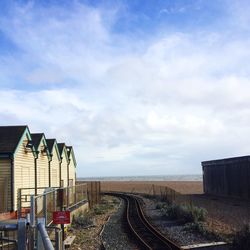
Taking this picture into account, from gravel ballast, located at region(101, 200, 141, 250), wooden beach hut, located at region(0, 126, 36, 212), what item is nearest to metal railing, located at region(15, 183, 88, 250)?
wooden beach hut, located at region(0, 126, 36, 212)

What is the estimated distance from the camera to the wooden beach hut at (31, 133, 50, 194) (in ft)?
98.0

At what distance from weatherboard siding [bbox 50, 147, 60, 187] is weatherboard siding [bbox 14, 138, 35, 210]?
20.0 ft

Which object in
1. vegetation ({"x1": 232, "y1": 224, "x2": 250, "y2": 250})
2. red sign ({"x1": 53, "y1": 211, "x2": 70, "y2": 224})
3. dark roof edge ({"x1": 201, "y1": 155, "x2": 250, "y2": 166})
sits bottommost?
vegetation ({"x1": 232, "y1": 224, "x2": 250, "y2": 250})

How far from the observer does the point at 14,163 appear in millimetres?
24641

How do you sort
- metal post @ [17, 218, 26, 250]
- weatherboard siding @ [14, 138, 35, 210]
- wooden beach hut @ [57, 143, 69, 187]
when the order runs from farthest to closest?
wooden beach hut @ [57, 143, 69, 187], weatherboard siding @ [14, 138, 35, 210], metal post @ [17, 218, 26, 250]

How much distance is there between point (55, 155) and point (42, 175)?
17.1ft

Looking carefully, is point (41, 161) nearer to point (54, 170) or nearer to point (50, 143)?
point (50, 143)

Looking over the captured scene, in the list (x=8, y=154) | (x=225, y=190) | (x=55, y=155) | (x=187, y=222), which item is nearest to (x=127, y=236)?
(x=187, y=222)

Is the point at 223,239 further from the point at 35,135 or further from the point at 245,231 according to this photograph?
the point at 35,135

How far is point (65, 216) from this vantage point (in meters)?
11.9

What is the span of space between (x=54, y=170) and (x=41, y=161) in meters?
4.82

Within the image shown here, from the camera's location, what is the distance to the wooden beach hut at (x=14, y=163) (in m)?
24.3

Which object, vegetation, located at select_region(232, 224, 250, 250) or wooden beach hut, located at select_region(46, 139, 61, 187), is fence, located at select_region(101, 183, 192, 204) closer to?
wooden beach hut, located at select_region(46, 139, 61, 187)

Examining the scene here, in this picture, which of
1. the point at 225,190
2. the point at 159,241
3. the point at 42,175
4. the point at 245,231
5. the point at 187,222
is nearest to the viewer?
the point at 245,231
